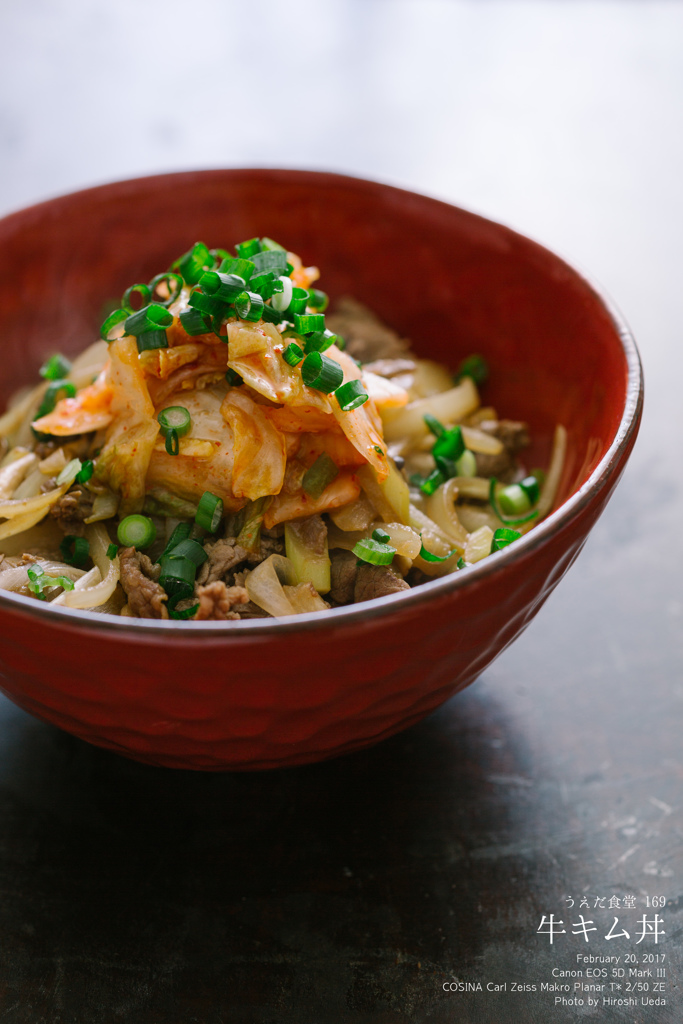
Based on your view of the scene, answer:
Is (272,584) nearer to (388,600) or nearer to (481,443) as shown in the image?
(388,600)

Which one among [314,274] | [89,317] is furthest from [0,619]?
[89,317]

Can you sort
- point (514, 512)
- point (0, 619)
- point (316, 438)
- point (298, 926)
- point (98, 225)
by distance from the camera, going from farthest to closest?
point (98, 225)
point (514, 512)
point (316, 438)
point (298, 926)
point (0, 619)

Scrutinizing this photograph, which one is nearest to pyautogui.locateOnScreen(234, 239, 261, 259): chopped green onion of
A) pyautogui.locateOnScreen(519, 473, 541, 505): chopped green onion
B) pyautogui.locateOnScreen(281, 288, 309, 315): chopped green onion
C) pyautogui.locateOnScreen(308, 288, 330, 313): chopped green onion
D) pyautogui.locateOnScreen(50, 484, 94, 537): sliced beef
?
pyautogui.locateOnScreen(308, 288, 330, 313): chopped green onion

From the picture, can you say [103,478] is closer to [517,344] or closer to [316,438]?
[316,438]

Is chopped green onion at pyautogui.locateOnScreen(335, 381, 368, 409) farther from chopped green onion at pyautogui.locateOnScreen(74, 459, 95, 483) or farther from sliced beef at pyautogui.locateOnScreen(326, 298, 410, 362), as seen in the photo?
sliced beef at pyautogui.locateOnScreen(326, 298, 410, 362)

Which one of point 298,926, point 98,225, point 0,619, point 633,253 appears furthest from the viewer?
point 633,253

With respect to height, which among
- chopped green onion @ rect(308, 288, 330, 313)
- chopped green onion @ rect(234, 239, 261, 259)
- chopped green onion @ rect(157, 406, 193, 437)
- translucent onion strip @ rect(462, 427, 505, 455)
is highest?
chopped green onion @ rect(234, 239, 261, 259)

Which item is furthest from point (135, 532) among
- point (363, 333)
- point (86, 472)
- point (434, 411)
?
point (363, 333)

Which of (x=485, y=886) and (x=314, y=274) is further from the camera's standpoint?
(x=314, y=274)
